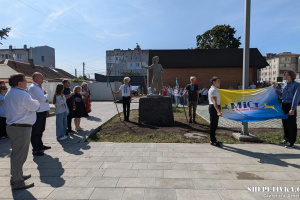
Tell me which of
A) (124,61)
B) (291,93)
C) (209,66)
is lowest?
(291,93)

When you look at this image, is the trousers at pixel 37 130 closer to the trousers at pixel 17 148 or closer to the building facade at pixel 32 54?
the trousers at pixel 17 148

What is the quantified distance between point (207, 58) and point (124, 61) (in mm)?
50453

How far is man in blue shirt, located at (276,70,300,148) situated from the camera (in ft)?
18.2

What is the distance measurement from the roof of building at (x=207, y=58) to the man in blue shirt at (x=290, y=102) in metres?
21.9

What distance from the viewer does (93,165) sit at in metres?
4.48

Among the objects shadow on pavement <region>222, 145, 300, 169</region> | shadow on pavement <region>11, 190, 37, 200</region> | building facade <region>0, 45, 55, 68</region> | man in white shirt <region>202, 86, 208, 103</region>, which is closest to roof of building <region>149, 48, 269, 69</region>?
man in white shirt <region>202, 86, 208, 103</region>

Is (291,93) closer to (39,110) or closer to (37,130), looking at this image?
(39,110)

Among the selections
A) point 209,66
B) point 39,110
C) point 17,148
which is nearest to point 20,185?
point 17,148

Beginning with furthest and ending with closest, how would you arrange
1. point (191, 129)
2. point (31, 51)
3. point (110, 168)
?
point (31, 51), point (191, 129), point (110, 168)

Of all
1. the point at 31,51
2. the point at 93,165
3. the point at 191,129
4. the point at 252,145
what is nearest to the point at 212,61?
the point at 191,129

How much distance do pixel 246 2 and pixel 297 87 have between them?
9.06 ft

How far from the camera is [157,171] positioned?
4148 millimetres

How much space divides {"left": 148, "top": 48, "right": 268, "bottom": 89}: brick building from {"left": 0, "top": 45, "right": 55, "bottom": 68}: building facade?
1369 inches

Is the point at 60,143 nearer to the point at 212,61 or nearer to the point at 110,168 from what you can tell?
the point at 110,168
